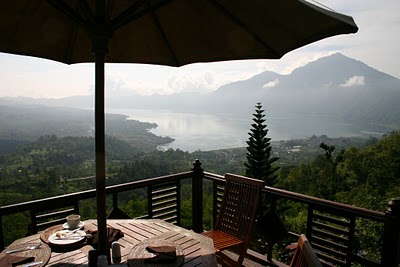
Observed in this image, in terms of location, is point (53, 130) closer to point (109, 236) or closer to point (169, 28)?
point (169, 28)

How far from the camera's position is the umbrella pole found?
1533 millimetres

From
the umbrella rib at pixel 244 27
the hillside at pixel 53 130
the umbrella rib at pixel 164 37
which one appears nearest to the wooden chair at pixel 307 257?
the umbrella rib at pixel 244 27

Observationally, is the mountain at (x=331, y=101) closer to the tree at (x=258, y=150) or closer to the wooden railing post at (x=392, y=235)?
the tree at (x=258, y=150)

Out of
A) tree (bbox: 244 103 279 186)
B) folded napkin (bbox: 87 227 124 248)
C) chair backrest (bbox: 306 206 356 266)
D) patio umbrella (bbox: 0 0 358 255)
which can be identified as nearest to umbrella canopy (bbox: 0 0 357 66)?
patio umbrella (bbox: 0 0 358 255)

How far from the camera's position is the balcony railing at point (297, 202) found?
92.1 inches

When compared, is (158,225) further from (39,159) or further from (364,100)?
(364,100)

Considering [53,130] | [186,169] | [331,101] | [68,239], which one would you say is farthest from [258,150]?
[331,101]

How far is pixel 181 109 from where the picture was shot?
616 ft

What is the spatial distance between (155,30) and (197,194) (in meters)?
2.32

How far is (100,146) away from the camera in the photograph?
158 centimetres

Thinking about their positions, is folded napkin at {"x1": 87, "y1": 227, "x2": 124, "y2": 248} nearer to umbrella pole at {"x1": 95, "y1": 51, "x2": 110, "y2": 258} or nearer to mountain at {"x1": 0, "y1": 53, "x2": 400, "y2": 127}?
umbrella pole at {"x1": 95, "y1": 51, "x2": 110, "y2": 258}

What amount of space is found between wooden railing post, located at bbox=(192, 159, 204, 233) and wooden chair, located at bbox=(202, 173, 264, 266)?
2.40 ft

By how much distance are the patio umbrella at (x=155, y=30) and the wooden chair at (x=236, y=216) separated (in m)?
1.36

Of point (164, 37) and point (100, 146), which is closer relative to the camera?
point (100, 146)
